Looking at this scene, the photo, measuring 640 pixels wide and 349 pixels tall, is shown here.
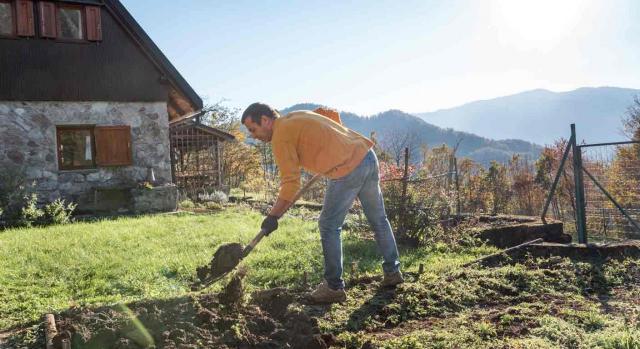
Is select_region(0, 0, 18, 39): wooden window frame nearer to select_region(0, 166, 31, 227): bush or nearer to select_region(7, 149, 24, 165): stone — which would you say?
select_region(7, 149, 24, 165): stone

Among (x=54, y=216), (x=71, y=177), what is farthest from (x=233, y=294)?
(x=71, y=177)

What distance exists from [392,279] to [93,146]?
10776 mm

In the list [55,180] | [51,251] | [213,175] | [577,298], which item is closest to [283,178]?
[577,298]

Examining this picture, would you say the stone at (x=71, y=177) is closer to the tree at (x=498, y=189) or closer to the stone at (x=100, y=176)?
the stone at (x=100, y=176)

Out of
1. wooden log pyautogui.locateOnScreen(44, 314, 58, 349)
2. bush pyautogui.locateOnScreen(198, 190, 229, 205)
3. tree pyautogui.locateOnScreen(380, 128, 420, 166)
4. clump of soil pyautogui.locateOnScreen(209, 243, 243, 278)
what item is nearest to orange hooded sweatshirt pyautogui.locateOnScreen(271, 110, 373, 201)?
clump of soil pyautogui.locateOnScreen(209, 243, 243, 278)

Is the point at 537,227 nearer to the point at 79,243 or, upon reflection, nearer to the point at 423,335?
the point at 423,335

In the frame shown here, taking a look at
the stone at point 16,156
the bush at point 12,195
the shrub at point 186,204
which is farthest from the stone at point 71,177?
the shrub at point 186,204

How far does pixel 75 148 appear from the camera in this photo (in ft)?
42.5

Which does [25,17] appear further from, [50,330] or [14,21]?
[50,330]

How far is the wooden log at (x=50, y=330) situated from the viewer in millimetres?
3089

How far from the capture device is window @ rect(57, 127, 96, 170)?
12.8 meters

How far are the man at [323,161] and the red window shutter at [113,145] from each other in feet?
32.9

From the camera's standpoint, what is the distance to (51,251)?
6.94 metres

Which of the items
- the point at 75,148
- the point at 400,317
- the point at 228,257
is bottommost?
the point at 400,317
